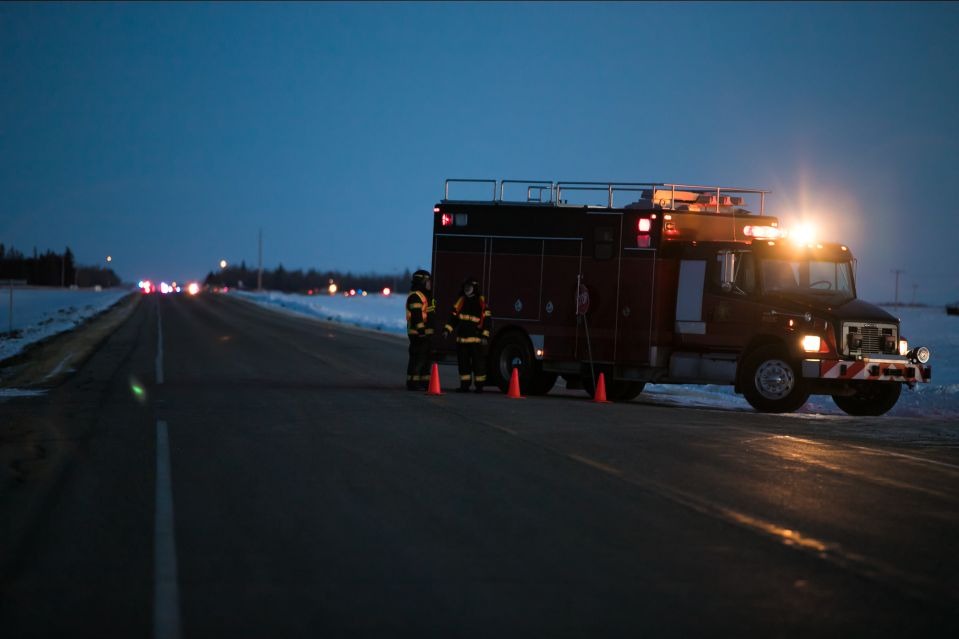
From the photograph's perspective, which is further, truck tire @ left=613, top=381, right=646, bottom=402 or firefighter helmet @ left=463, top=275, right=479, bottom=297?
truck tire @ left=613, top=381, right=646, bottom=402

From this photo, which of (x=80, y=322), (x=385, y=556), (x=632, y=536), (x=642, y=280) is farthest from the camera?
(x=80, y=322)

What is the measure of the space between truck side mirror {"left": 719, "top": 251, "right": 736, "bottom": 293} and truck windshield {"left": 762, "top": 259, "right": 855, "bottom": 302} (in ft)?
1.63

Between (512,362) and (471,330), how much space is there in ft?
3.74

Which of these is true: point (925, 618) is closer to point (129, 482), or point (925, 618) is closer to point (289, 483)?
point (289, 483)

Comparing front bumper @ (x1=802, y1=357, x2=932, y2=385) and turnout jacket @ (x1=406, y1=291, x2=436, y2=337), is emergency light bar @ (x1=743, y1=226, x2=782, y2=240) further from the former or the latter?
turnout jacket @ (x1=406, y1=291, x2=436, y2=337)

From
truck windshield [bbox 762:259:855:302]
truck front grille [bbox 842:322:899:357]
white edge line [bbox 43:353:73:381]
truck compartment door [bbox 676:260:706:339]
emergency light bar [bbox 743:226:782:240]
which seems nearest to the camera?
truck front grille [bbox 842:322:899:357]

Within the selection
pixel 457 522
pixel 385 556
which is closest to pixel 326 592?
pixel 385 556

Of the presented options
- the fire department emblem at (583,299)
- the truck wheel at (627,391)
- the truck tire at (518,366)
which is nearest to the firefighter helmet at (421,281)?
the truck tire at (518,366)

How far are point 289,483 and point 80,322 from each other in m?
43.1

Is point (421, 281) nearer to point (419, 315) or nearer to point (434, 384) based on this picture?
point (419, 315)

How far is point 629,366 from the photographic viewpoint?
62.3 feet

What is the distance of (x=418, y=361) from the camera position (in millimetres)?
19438

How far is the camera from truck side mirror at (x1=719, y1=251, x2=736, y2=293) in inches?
717

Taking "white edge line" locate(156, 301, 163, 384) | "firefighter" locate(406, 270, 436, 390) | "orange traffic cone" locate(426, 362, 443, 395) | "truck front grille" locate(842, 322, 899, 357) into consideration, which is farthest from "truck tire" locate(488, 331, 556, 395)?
"white edge line" locate(156, 301, 163, 384)
